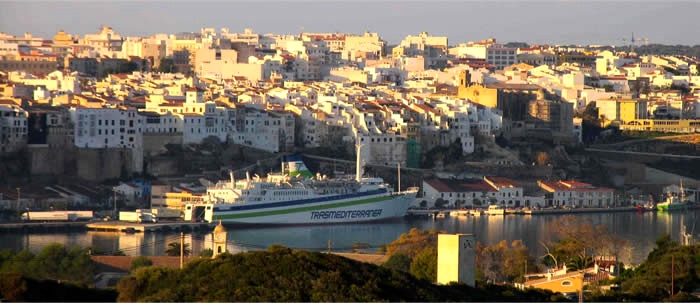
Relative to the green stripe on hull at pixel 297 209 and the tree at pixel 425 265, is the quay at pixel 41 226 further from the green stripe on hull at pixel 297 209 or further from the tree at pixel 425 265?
the tree at pixel 425 265

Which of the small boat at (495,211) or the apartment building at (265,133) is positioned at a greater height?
the apartment building at (265,133)

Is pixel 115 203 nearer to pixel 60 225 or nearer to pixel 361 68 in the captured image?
pixel 60 225

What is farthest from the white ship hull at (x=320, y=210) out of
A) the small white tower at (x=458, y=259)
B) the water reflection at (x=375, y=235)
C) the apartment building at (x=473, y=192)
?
the small white tower at (x=458, y=259)

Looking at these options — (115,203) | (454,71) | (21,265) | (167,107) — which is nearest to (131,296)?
(21,265)

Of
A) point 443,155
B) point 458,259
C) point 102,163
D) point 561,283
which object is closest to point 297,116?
point 443,155

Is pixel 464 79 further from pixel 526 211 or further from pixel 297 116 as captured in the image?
pixel 526 211
